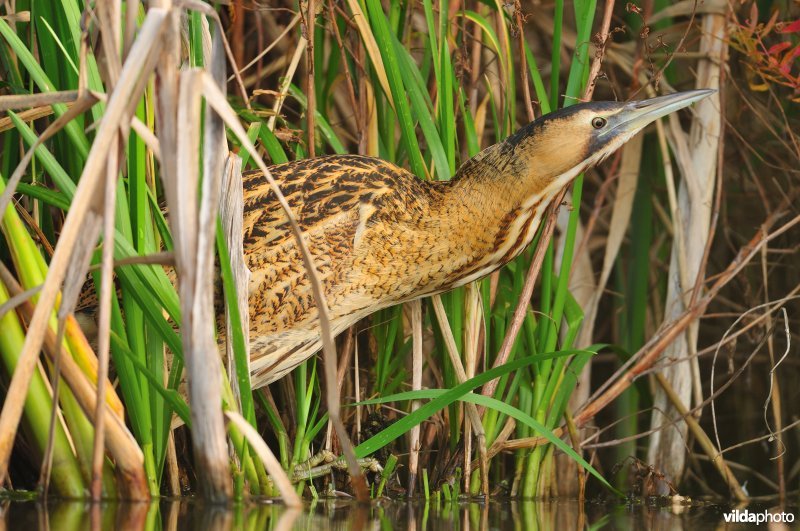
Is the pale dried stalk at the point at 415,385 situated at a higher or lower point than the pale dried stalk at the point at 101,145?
lower

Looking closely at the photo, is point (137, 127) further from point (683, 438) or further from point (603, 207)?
point (603, 207)

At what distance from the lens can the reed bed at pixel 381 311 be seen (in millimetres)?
1698

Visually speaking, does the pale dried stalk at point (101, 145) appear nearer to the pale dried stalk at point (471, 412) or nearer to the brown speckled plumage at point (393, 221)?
the brown speckled plumage at point (393, 221)

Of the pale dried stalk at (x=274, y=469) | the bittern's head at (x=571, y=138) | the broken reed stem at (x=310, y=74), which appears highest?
the broken reed stem at (x=310, y=74)

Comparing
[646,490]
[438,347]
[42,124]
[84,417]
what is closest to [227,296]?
[84,417]

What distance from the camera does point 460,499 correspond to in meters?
2.44

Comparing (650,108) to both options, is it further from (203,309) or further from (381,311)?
(203,309)

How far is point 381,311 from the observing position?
271 centimetres

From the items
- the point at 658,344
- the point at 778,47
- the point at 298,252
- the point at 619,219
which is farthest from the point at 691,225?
the point at 298,252

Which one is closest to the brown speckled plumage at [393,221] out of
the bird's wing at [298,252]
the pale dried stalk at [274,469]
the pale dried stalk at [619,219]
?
the bird's wing at [298,252]

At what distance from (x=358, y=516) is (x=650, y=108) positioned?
1115 mm

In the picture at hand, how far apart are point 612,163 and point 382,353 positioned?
1.13m

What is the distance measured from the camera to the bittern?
2.41 metres

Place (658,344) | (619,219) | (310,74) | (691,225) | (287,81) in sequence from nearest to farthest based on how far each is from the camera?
1. (310,74)
2. (287,81)
3. (658,344)
4. (691,225)
5. (619,219)
